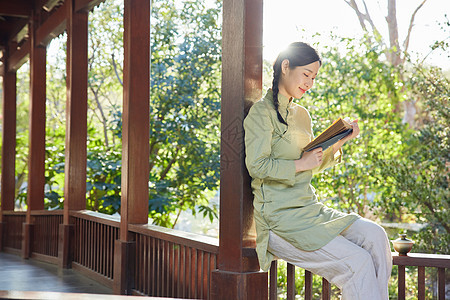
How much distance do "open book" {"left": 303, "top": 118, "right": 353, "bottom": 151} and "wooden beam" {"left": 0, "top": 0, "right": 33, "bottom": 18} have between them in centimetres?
502

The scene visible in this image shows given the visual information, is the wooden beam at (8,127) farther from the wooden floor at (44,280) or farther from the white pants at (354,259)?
the white pants at (354,259)

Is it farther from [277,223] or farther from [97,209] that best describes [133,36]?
[97,209]

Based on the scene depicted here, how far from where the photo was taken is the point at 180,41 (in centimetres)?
729

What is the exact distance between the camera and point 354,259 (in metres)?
2.04

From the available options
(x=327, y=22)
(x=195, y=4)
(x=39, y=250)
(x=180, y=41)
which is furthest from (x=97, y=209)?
(x=327, y=22)

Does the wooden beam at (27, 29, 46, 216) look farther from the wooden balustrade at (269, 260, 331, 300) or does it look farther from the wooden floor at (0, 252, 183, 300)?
the wooden balustrade at (269, 260, 331, 300)

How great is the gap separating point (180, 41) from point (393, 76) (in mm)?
2762

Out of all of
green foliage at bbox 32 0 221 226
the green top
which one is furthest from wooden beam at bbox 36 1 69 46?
the green top

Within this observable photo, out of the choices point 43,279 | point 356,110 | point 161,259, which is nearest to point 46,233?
point 43,279

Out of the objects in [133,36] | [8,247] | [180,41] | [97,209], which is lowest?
[8,247]

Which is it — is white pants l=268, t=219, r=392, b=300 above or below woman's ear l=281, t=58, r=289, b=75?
below

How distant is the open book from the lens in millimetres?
2074

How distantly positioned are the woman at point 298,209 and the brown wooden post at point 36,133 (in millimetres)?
4576

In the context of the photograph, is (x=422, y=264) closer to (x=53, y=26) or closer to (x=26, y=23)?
(x=53, y=26)
